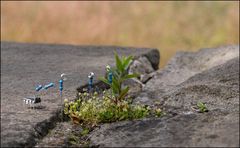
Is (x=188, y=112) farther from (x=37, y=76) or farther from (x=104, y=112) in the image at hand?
(x=37, y=76)

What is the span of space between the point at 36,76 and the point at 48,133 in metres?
2.19

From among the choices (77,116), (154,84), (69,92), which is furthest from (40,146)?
(154,84)

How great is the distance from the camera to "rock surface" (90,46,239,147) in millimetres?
3447

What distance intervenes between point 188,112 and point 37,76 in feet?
6.89

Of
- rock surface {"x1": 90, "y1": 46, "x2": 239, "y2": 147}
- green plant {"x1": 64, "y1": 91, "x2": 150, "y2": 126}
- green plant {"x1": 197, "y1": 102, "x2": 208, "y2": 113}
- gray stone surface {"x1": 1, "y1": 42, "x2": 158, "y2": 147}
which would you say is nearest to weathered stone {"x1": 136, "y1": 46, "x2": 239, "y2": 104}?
rock surface {"x1": 90, "y1": 46, "x2": 239, "y2": 147}

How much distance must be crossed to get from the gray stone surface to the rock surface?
0.43 metres

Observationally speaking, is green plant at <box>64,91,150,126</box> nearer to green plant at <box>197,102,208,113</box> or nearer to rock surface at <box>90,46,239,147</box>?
rock surface at <box>90,46,239,147</box>

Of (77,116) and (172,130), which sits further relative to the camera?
(77,116)

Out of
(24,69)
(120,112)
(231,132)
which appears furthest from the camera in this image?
(24,69)

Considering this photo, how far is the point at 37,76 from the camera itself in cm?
613

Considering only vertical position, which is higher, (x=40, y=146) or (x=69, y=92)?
(x=69, y=92)

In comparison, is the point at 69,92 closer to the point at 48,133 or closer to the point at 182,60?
the point at 48,133

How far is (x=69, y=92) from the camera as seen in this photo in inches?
204

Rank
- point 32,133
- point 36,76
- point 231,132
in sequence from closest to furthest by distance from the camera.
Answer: point 231,132, point 32,133, point 36,76
